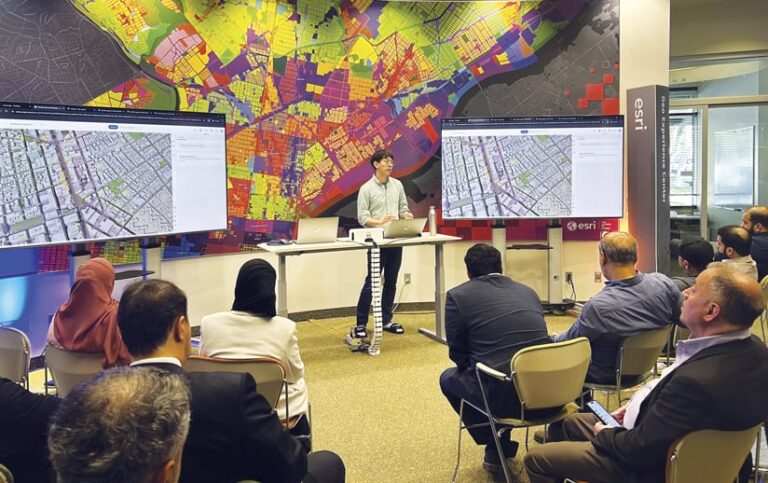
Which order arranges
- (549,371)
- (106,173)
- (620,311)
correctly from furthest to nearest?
(106,173) → (620,311) → (549,371)

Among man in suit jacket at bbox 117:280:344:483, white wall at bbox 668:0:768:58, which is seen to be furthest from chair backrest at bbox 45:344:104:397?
white wall at bbox 668:0:768:58

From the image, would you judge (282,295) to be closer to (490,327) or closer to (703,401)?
(490,327)

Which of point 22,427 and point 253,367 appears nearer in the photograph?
point 22,427

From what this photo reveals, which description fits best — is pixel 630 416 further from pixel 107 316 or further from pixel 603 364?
pixel 107 316

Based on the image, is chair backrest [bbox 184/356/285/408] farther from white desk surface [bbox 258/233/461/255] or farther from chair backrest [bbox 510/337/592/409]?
white desk surface [bbox 258/233/461/255]

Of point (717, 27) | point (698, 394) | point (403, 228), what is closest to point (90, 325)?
point (698, 394)

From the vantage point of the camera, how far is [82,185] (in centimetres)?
412

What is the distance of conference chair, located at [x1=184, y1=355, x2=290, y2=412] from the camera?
2.03 meters

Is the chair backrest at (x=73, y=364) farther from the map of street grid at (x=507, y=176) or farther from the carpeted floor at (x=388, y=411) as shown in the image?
the map of street grid at (x=507, y=176)

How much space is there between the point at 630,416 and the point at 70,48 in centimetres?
452

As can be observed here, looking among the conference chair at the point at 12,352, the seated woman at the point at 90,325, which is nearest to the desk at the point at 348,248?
the seated woman at the point at 90,325

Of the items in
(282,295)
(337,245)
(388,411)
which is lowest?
(388,411)

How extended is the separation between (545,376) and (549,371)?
3 cm

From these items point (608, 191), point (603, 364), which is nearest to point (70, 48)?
point (603, 364)
